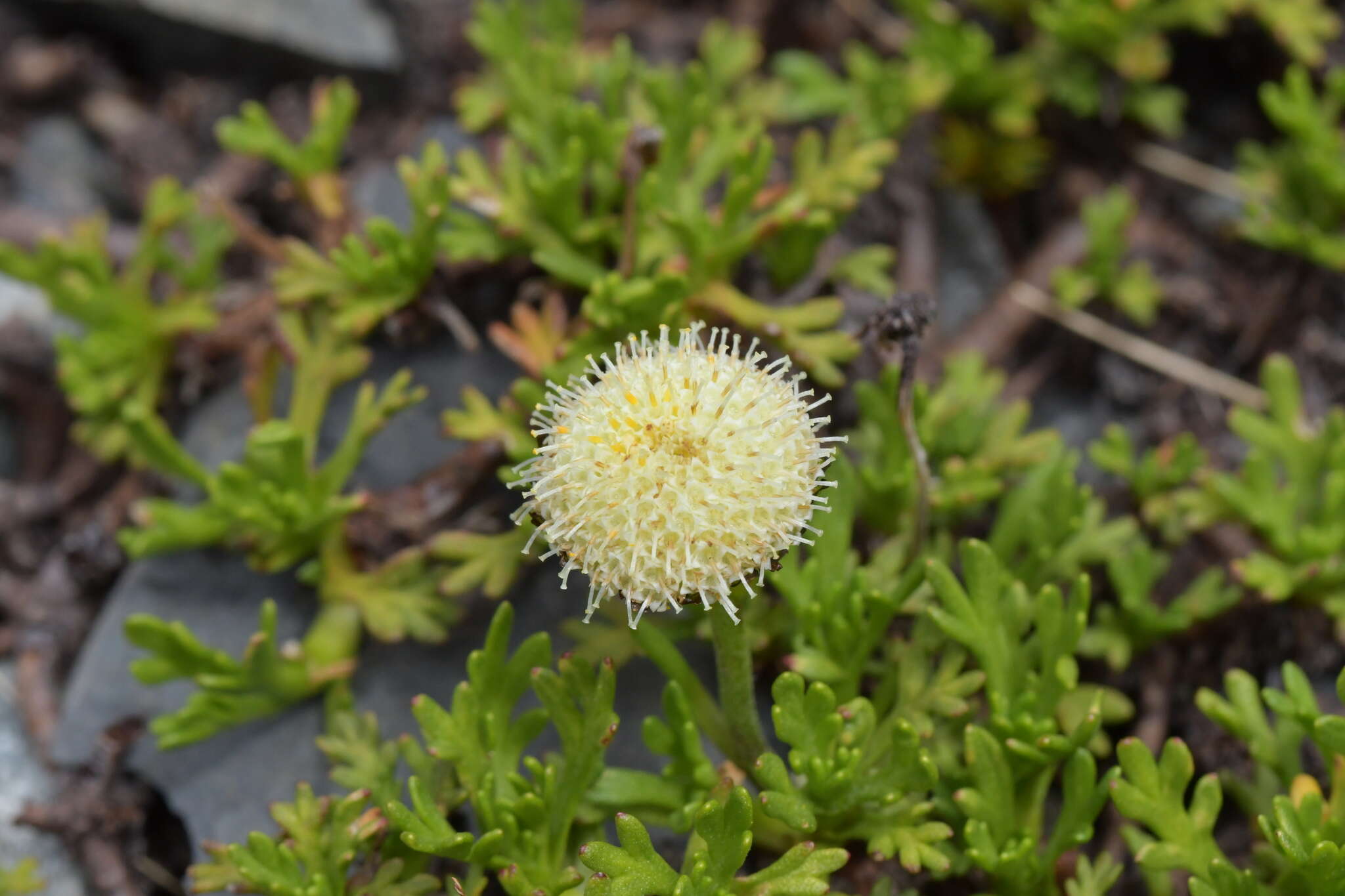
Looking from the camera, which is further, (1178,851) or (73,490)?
(73,490)

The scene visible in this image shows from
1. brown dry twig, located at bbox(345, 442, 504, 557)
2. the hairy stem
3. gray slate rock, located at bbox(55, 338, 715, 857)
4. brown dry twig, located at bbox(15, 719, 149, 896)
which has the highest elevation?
the hairy stem

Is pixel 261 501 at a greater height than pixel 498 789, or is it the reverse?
pixel 261 501

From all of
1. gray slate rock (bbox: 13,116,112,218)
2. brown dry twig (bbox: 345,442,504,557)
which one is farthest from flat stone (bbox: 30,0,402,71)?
brown dry twig (bbox: 345,442,504,557)

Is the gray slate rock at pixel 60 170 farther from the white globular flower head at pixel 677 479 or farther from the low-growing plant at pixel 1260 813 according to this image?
the low-growing plant at pixel 1260 813

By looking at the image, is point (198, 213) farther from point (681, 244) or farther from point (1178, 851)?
point (1178, 851)

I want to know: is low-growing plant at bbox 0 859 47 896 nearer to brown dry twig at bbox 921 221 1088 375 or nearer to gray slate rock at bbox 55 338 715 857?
gray slate rock at bbox 55 338 715 857

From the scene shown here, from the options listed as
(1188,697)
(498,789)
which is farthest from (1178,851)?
(498,789)
